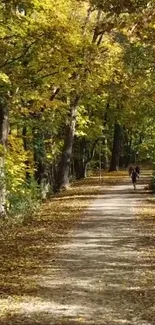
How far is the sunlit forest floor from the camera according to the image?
8430 mm

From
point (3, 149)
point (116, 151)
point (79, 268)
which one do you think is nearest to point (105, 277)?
point (79, 268)

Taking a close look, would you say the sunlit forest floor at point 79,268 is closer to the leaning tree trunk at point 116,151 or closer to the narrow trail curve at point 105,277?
the narrow trail curve at point 105,277

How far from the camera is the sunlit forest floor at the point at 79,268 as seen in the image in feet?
27.7

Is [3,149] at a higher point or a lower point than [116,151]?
lower

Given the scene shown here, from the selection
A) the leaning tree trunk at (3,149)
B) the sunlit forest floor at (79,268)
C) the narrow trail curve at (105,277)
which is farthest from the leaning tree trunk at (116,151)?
the narrow trail curve at (105,277)

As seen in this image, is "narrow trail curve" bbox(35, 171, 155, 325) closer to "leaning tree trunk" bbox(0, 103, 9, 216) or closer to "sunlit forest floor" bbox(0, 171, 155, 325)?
"sunlit forest floor" bbox(0, 171, 155, 325)

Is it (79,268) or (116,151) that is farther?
(116,151)

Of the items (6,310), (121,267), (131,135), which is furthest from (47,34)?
(131,135)

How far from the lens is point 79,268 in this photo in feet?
37.5

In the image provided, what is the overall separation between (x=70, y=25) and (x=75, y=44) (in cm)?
70

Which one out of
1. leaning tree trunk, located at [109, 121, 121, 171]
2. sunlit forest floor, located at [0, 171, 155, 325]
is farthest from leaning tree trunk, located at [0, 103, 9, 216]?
leaning tree trunk, located at [109, 121, 121, 171]

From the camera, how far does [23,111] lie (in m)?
22.2

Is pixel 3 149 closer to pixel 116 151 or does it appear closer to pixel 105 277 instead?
pixel 105 277

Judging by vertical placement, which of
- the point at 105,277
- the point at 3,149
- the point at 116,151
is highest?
the point at 116,151
